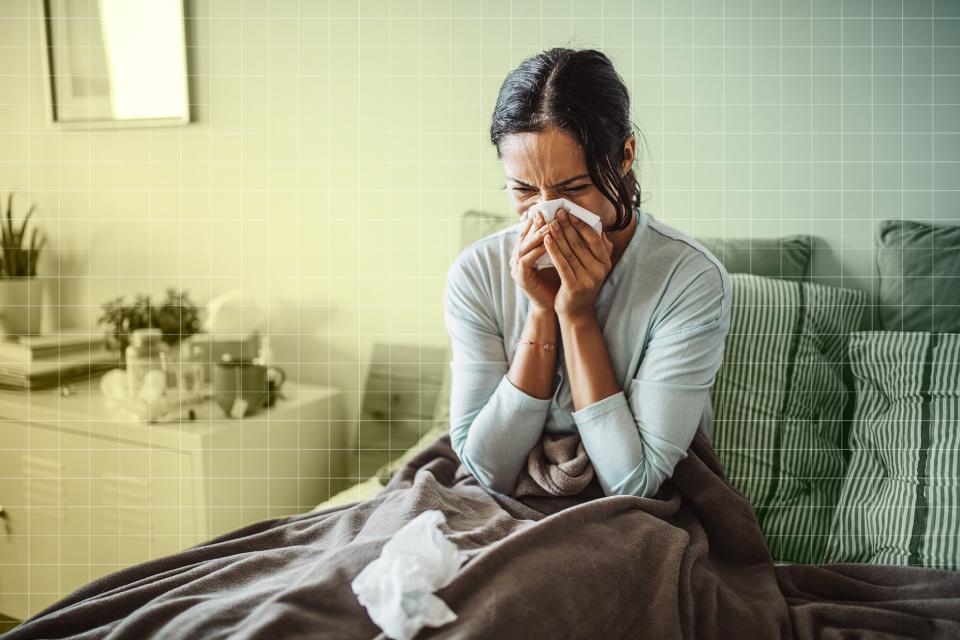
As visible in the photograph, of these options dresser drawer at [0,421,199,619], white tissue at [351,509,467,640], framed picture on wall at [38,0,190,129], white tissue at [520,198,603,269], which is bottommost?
dresser drawer at [0,421,199,619]

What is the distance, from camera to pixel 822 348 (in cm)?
131

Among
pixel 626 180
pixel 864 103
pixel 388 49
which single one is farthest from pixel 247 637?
pixel 864 103

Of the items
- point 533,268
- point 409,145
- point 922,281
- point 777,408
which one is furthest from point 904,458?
point 409,145

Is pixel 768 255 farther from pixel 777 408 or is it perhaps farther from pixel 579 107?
pixel 579 107

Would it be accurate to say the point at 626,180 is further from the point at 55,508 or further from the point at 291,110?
the point at 55,508

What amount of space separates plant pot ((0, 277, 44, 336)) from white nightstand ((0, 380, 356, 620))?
15cm

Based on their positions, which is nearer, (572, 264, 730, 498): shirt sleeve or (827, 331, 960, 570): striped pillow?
(572, 264, 730, 498): shirt sleeve

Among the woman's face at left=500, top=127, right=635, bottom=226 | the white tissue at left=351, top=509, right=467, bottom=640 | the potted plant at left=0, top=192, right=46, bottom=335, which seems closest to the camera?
the white tissue at left=351, top=509, right=467, bottom=640

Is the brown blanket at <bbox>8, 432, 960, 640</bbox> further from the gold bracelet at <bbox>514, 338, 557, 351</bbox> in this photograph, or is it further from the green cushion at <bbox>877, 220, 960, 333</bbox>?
the green cushion at <bbox>877, 220, 960, 333</bbox>

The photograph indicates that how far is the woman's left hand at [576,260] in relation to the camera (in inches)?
39.8

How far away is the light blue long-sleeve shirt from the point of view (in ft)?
3.34

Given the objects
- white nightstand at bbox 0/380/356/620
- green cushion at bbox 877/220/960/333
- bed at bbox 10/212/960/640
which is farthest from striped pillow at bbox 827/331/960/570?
white nightstand at bbox 0/380/356/620

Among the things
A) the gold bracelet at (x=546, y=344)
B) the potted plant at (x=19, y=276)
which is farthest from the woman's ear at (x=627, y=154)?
the potted plant at (x=19, y=276)

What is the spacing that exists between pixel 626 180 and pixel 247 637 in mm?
860
